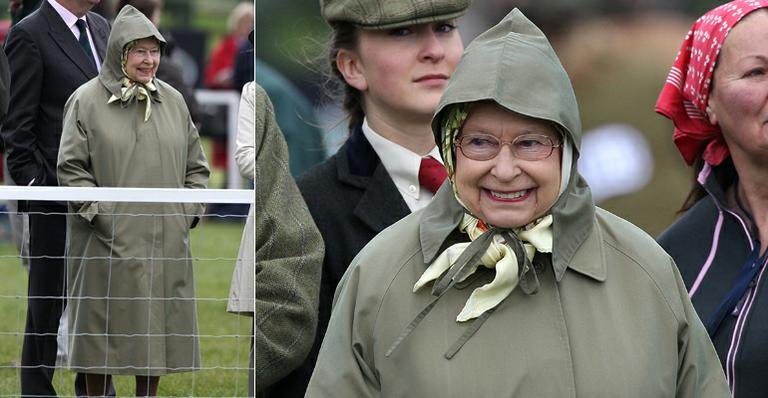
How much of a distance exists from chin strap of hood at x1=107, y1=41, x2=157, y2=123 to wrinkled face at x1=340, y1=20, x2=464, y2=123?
632mm

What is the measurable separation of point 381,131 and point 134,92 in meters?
0.71

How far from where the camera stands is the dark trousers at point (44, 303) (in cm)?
295

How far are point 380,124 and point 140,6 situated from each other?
0.73 metres

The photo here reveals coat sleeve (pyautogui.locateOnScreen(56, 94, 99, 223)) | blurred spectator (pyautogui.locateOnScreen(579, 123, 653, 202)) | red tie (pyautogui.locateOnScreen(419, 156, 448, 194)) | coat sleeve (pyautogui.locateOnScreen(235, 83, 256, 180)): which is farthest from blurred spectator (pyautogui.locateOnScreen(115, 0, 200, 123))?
blurred spectator (pyautogui.locateOnScreen(579, 123, 653, 202))

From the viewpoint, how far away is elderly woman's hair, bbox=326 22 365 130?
3.44 meters

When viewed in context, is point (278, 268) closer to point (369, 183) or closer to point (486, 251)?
point (369, 183)

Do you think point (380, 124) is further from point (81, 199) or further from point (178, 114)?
point (81, 199)

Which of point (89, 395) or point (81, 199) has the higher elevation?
point (81, 199)

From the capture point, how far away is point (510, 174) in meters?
2.56

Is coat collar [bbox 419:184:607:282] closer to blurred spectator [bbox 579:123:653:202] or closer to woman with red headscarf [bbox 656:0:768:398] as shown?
woman with red headscarf [bbox 656:0:768:398]

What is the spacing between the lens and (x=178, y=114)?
3.02 m

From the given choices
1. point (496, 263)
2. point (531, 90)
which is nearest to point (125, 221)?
point (496, 263)

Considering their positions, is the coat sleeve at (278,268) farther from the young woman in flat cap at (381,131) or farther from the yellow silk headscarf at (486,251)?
the yellow silk headscarf at (486,251)

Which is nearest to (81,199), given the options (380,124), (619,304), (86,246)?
(86,246)
